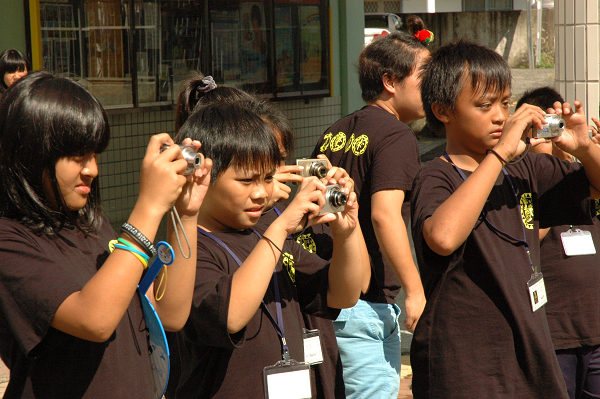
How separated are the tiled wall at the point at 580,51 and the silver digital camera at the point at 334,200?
3.48 m

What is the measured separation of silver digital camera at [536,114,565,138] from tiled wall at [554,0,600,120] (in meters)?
2.91

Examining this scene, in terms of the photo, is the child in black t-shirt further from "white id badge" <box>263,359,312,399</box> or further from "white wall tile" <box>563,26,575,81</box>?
"white wall tile" <box>563,26,575,81</box>

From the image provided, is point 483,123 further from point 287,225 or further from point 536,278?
point 287,225

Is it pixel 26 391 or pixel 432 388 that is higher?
pixel 26 391

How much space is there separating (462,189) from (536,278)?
45cm

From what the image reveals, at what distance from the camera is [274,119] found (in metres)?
2.65

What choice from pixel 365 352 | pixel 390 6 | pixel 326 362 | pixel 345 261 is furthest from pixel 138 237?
pixel 390 6

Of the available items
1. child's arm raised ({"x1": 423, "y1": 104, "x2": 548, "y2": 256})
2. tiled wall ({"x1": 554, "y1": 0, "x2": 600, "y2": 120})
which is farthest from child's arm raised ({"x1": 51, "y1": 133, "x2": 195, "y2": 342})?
tiled wall ({"x1": 554, "y1": 0, "x2": 600, "y2": 120})

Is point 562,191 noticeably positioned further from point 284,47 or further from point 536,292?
point 284,47

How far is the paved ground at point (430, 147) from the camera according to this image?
4148 mm

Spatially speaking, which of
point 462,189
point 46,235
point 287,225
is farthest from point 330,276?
point 46,235

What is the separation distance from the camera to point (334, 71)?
9.30 m

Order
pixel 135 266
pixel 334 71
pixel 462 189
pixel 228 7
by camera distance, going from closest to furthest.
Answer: pixel 135 266, pixel 462 189, pixel 228 7, pixel 334 71

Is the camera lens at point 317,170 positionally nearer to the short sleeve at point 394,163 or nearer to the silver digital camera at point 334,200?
the silver digital camera at point 334,200
